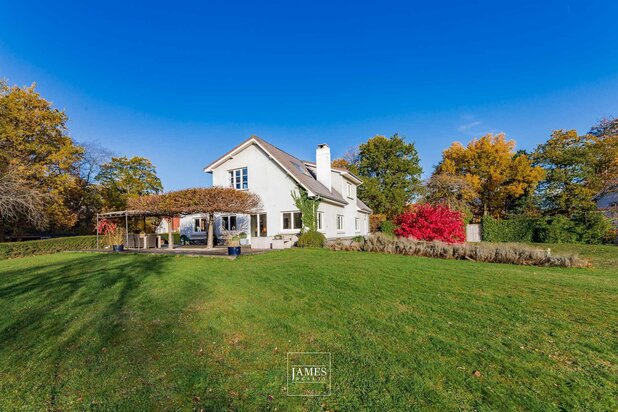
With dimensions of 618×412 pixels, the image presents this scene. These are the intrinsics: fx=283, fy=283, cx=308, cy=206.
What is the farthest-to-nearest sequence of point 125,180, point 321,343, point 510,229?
point 125,180
point 510,229
point 321,343

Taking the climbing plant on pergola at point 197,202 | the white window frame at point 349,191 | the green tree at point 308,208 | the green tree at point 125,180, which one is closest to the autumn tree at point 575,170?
the white window frame at point 349,191

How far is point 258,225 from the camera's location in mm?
19656

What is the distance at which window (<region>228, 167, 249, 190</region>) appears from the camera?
20.5m

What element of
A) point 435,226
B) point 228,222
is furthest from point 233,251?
point 435,226

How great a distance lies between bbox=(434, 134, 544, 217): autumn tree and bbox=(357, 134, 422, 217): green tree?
12.5 ft

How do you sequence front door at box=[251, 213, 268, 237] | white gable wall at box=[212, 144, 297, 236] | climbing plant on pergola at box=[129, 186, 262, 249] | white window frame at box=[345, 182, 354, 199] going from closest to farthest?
climbing plant on pergola at box=[129, 186, 262, 249]
white gable wall at box=[212, 144, 297, 236]
front door at box=[251, 213, 268, 237]
white window frame at box=[345, 182, 354, 199]

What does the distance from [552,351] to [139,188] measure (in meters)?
38.5

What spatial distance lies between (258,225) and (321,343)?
16144mm

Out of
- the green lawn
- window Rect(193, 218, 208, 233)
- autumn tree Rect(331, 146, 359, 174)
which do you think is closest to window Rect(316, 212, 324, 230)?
window Rect(193, 218, 208, 233)

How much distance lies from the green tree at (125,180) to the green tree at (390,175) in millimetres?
26250

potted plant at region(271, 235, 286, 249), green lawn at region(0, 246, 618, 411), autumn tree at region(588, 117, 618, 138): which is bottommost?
green lawn at region(0, 246, 618, 411)

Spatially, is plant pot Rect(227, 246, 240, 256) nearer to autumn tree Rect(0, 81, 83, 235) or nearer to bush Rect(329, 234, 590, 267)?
bush Rect(329, 234, 590, 267)

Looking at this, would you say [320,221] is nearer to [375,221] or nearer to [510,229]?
[375,221]

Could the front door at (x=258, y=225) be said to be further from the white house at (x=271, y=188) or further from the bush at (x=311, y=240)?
the bush at (x=311, y=240)
